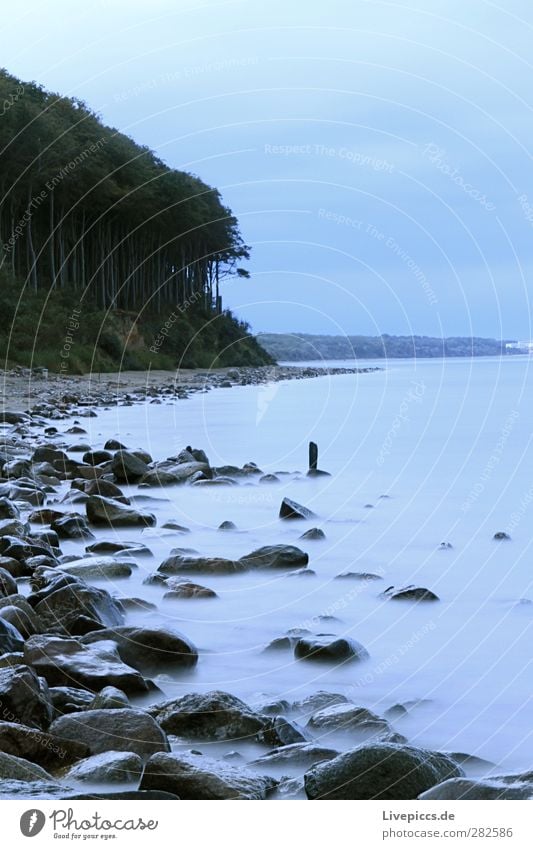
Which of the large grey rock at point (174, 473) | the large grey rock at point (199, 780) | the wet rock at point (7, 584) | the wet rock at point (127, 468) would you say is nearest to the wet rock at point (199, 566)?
the wet rock at point (7, 584)

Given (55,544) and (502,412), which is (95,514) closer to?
(55,544)

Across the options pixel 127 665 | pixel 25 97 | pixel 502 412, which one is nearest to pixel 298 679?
pixel 127 665

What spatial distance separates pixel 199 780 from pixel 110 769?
34 centimetres

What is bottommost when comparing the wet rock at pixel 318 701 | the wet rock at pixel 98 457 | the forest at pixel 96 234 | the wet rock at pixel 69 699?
the wet rock at pixel 318 701

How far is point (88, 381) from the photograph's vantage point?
3684 centimetres

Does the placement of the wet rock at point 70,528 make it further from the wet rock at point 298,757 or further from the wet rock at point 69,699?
the wet rock at point 298,757

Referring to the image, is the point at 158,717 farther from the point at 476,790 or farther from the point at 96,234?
the point at 96,234

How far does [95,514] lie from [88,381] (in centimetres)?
2793

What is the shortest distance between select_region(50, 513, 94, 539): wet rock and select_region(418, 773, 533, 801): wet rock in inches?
204

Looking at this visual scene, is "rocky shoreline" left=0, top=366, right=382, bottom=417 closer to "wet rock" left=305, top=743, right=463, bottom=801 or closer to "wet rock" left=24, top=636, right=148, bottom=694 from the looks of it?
"wet rock" left=24, top=636, right=148, bottom=694

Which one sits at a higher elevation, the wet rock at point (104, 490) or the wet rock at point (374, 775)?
the wet rock at point (104, 490)

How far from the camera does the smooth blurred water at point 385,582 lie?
5.24 m

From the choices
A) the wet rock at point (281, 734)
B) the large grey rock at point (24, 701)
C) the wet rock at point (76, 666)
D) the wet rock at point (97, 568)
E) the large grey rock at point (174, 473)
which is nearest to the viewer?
the large grey rock at point (24, 701)

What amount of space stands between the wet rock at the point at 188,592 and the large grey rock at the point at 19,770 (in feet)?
9.75
